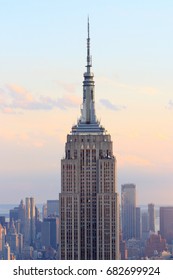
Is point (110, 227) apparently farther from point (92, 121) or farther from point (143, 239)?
point (143, 239)

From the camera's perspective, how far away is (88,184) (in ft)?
→ 78.2

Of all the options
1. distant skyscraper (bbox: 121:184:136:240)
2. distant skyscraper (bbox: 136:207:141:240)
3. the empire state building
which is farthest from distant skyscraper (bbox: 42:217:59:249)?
the empire state building

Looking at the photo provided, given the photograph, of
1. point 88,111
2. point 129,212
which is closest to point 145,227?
point 129,212

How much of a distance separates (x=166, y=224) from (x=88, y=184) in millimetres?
14413

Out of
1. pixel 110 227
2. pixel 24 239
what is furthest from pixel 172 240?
pixel 110 227

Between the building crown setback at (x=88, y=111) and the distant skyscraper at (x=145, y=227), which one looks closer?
the building crown setback at (x=88, y=111)

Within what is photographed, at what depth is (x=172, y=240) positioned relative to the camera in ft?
118

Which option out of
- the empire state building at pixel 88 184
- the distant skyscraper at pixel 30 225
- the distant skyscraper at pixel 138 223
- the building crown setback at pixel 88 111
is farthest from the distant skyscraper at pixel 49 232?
the building crown setback at pixel 88 111

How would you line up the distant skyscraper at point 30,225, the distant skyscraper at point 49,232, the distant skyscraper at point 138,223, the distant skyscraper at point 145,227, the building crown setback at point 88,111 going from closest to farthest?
1. the building crown setback at point 88,111
2. the distant skyscraper at point 49,232
3. the distant skyscraper at point 138,223
4. the distant skyscraper at point 145,227
5. the distant skyscraper at point 30,225

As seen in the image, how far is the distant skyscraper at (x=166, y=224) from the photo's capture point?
1387 inches

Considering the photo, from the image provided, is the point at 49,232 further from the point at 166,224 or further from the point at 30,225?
the point at 30,225

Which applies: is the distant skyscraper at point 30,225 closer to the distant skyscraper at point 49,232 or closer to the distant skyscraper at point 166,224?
the distant skyscraper at point 49,232

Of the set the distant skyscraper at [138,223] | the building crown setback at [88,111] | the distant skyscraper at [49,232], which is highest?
the building crown setback at [88,111]
